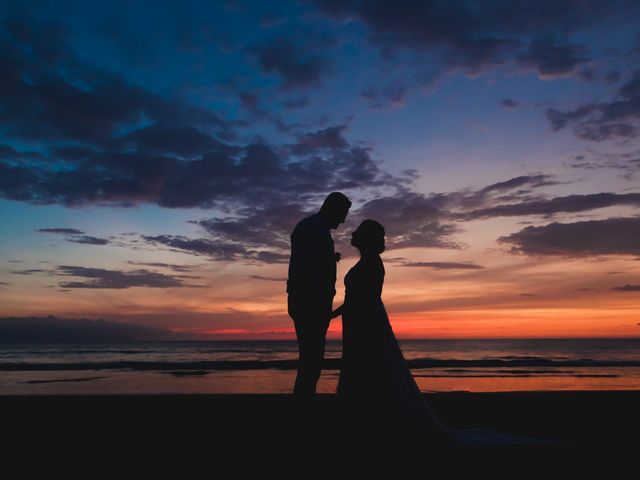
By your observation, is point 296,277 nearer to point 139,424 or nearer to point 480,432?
point 480,432

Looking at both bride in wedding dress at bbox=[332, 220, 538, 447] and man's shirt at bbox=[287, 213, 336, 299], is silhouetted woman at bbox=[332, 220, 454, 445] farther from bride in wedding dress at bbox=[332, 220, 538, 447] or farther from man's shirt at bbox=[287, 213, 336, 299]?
man's shirt at bbox=[287, 213, 336, 299]

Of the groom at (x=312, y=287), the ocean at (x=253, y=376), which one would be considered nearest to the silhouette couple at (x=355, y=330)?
the groom at (x=312, y=287)

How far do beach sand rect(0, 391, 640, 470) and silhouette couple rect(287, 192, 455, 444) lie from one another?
0.21 metres

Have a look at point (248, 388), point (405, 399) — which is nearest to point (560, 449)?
point (405, 399)

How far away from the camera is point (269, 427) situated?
6.79 metres

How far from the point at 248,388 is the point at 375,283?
12412 millimetres

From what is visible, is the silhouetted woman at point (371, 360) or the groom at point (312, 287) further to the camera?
the silhouetted woman at point (371, 360)

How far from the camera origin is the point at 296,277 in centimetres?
514

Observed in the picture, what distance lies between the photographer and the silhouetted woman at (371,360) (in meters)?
5.29

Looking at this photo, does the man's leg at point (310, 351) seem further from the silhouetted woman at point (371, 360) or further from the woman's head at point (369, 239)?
the woman's head at point (369, 239)

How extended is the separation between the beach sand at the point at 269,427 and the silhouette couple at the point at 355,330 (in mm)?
209

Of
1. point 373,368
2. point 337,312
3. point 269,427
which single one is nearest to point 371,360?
point 373,368

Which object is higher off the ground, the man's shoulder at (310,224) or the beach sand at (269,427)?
the man's shoulder at (310,224)

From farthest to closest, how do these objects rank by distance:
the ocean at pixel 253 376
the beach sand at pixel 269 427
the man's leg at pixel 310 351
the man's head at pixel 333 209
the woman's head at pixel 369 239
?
the ocean at pixel 253 376 → the woman's head at pixel 369 239 → the man's head at pixel 333 209 → the beach sand at pixel 269 427 → the man's leg at pixel 310 351
